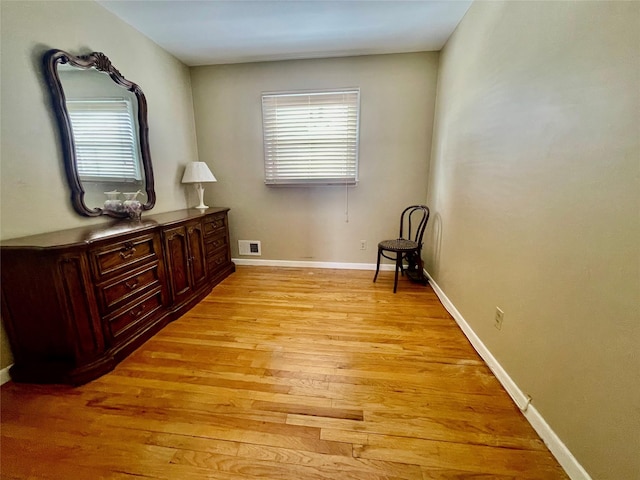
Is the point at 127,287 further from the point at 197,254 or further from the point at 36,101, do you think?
the point at 36,101

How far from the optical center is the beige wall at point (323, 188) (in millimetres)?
2908

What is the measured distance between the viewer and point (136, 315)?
1.85 meters

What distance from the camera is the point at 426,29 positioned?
92.8 inches

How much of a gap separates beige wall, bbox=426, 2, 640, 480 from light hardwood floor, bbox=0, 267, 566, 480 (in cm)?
30

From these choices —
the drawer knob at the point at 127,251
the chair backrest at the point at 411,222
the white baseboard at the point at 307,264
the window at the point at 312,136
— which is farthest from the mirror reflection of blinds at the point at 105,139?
the chair backrest at the point at 411,222

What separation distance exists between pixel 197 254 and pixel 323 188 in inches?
66.4

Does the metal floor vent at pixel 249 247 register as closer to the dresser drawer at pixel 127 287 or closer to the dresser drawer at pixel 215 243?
the dresser drawer at pixel 215 243

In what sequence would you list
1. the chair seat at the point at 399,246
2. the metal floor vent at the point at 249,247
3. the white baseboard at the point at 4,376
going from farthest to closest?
the metal floor vent at the point at 249,247 < the chair seat at the point at 399,246 < the white baseboard at the point at 4,376

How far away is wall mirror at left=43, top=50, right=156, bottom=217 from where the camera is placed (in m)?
1.72

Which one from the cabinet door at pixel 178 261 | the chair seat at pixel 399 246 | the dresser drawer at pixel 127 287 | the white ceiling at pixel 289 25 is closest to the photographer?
the dresser drawer at pixel 127 287

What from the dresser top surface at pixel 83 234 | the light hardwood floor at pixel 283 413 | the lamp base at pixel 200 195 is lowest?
the light hardwood floor at pixel 283 413

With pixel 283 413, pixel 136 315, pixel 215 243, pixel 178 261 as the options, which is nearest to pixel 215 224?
pixel 215 243

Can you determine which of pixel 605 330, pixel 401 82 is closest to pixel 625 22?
pixel 605 330

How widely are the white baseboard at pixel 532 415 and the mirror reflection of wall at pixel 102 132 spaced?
10.1 feet
